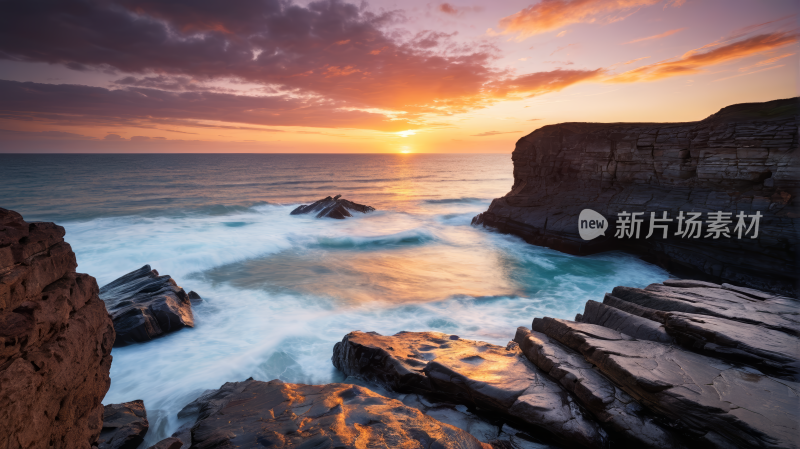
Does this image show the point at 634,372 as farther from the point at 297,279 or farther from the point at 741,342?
the point at 297,279

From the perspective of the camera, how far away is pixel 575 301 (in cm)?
1138

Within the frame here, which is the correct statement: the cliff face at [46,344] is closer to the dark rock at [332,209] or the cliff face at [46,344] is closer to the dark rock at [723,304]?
the dark rock at [723,304]

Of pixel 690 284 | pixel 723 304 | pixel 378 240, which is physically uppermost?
pixel 723 304

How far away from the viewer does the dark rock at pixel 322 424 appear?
3.54 m

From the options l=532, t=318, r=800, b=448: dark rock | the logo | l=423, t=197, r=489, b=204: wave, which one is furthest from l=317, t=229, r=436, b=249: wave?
l=423, t=197, r=489, b=204: wave

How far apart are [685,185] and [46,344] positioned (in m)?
18.1

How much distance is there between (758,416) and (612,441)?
4.65 ft

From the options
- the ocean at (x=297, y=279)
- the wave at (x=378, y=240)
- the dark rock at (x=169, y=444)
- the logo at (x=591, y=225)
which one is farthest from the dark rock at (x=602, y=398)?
the wave at (x=378, y=240)

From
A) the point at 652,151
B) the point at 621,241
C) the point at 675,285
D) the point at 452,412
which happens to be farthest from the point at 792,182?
the point at 452,412

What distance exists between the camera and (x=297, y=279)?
1362cm

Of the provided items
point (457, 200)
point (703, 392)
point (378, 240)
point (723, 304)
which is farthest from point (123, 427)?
point (457, 200)

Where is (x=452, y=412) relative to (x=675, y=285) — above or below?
below

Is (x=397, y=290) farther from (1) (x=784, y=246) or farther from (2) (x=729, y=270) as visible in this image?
(1) (x=784, y=246)

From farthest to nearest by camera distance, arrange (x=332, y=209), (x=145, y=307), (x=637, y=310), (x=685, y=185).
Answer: (x=332, y=209) → (x=685, y=185) → (x=145, y=307) → (x=637, y=310)
